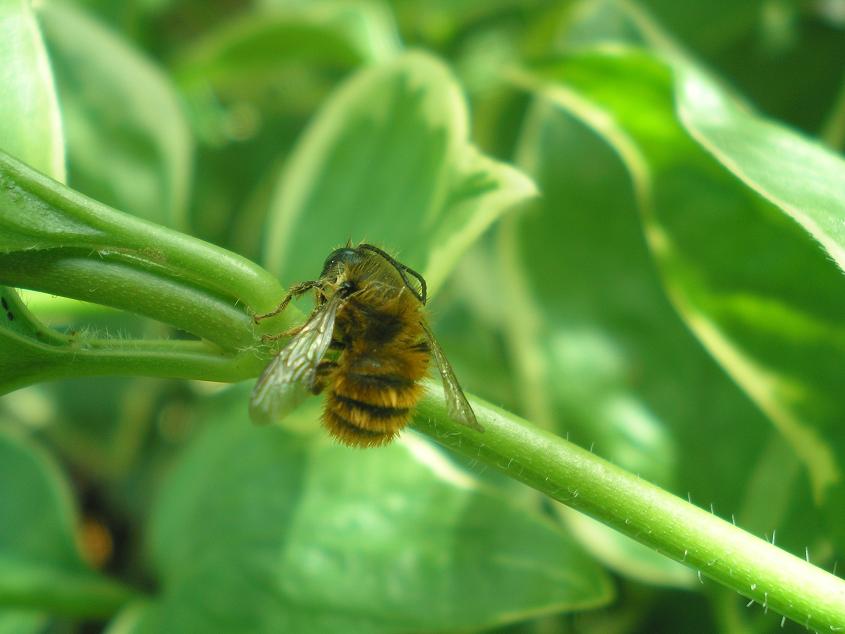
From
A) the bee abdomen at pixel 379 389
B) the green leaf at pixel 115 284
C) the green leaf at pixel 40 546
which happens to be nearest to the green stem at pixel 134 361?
the green leaf at pixel 115 284

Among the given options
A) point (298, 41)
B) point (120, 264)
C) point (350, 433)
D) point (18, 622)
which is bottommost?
point (18, 622)

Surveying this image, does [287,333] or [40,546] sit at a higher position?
[287,333]

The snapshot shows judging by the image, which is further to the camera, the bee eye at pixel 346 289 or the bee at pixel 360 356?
the bee eye at pixel 346 289

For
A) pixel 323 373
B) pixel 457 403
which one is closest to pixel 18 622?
pixel 323 373

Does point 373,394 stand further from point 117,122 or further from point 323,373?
point 117,122

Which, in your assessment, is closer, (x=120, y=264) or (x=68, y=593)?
(x=120, y=264)

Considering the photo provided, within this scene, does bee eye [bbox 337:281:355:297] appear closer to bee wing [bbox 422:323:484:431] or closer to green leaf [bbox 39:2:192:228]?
bee wing [bbox 422:323:484:431]

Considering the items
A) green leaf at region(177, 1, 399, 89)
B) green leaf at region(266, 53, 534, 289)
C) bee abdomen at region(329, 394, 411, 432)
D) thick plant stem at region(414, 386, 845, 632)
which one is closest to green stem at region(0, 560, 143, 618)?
green leaf at region(266, 53, 534, 289)

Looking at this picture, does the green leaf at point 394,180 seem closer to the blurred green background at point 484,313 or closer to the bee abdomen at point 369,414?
the blurred green background at point 484,313

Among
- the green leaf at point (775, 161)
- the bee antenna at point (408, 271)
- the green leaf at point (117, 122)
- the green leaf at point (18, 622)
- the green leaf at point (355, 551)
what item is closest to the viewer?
the green leaf at point (775, 161)
